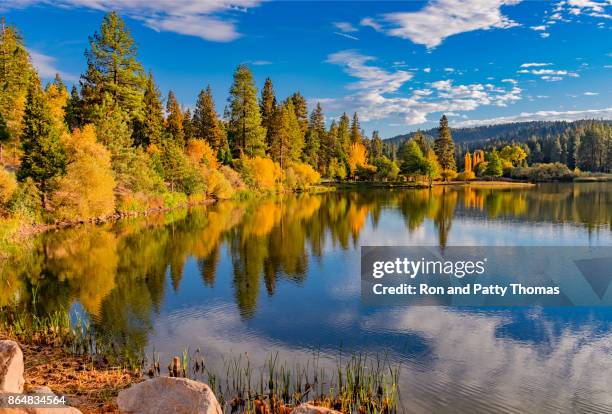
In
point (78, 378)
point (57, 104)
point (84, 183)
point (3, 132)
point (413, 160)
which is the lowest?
point (78, 378)

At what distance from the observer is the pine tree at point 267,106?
3201 inches

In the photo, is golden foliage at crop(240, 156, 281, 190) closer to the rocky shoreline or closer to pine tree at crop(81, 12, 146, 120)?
pine tree at crop(81, 12, 146, 120)

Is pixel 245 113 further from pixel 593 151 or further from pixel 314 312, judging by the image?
pixel 593 151

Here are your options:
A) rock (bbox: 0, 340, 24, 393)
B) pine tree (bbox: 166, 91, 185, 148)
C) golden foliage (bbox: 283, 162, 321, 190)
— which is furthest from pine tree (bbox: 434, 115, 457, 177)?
rock (bbox: 0, 340, 24, 393)

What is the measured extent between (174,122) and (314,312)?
59286 millimetres

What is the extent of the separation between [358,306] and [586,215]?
105 ft

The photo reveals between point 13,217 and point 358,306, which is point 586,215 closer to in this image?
point 358,306

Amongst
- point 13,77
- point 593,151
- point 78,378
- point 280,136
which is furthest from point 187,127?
point 593,151

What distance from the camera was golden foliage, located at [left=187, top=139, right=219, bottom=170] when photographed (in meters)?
58.6

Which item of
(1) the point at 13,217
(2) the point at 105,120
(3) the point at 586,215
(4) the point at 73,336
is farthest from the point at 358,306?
(2) the point at 105,120

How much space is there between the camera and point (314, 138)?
9331 cm

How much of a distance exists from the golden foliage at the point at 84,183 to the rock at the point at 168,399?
31325 mm

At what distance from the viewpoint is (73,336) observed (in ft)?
39.7

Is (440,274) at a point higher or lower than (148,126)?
lower
